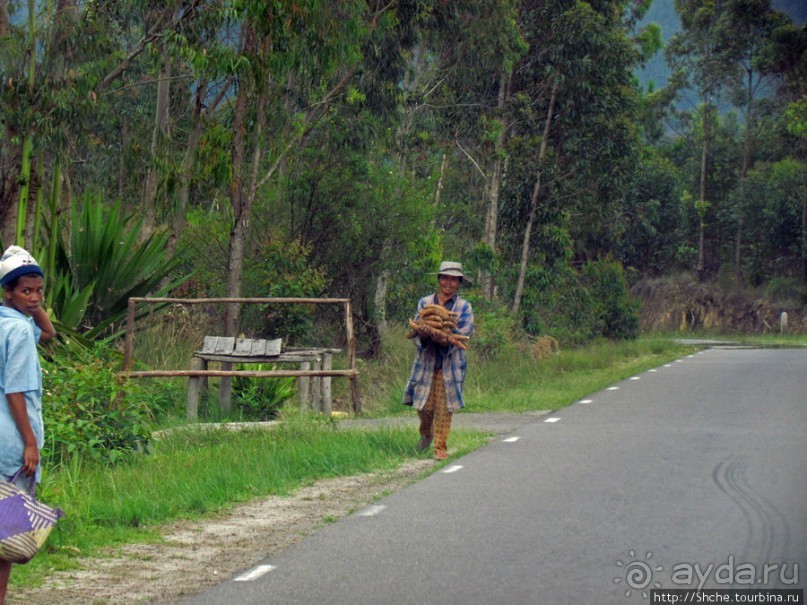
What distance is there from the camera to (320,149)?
79.4ft

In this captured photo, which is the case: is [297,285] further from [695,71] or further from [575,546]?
[695,71]

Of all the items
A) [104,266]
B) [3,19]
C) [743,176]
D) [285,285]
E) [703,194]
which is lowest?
[285,285]

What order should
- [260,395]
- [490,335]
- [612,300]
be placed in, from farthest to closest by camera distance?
1. [612,300]
2. [490,335]
3. [260,395]

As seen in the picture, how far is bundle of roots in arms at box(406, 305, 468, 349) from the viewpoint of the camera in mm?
11781

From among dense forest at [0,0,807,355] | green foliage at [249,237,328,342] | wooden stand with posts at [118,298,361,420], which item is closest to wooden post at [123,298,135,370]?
wooden stand with posts at [118,298,361,420]

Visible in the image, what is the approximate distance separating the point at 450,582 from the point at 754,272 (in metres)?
57.6

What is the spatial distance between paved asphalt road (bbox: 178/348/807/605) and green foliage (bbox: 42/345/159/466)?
9.75 feet

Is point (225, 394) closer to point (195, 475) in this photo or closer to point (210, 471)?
point (210, 471)

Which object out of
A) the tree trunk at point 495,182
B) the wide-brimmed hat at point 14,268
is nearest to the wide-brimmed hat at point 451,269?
the wide-brimmed hat at point 14,268

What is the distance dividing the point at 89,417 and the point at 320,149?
13.2 meters

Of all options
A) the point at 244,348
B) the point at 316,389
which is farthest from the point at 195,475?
the point at 316,389

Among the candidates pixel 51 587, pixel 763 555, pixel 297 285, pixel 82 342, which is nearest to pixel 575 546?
pixel 763 555

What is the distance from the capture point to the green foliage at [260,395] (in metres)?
16.3

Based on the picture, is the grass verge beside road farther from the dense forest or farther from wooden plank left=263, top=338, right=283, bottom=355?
the dense forest
